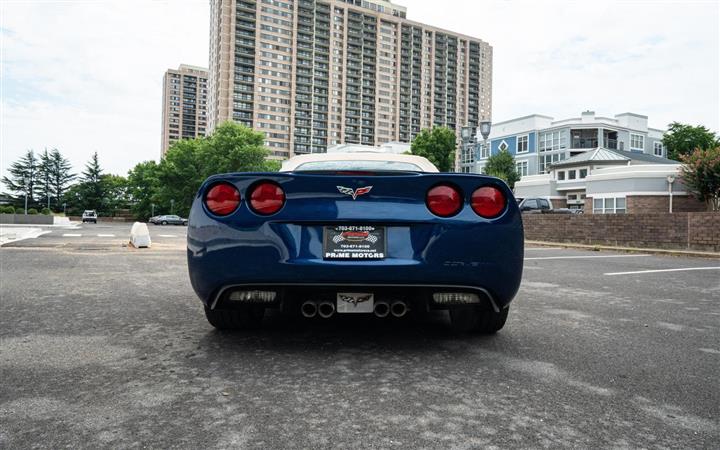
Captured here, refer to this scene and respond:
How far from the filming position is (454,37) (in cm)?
14338

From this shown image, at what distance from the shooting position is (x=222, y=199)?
3061 millimetres

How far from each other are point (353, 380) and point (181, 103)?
579 feet

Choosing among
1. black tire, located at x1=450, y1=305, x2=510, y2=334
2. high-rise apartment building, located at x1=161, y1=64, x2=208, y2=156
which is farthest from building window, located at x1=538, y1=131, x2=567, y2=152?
high-rise apartment building, located at x1=161, y1=64, x2=208, y2=156

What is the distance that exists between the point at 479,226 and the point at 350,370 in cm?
108

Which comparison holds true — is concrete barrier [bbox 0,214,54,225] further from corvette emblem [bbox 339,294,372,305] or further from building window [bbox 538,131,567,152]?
building window [bbox 538,131,567,152]

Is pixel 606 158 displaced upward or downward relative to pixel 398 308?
upward

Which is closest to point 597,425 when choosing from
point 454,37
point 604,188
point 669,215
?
point 669,215

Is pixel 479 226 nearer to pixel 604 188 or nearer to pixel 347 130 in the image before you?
pixel 604 188

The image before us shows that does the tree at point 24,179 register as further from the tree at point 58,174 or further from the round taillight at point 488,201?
the round taillight at point 488,201

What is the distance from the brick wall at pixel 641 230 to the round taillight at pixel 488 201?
1483cm

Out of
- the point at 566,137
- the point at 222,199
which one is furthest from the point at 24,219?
the point at 566,137

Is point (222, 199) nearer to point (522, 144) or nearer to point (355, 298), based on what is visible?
point (355, 298)

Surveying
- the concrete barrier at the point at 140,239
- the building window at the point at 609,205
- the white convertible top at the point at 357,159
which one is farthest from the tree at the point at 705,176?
the white convertible top at the point at 357,159

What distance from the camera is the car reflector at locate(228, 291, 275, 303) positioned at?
9.91ft
